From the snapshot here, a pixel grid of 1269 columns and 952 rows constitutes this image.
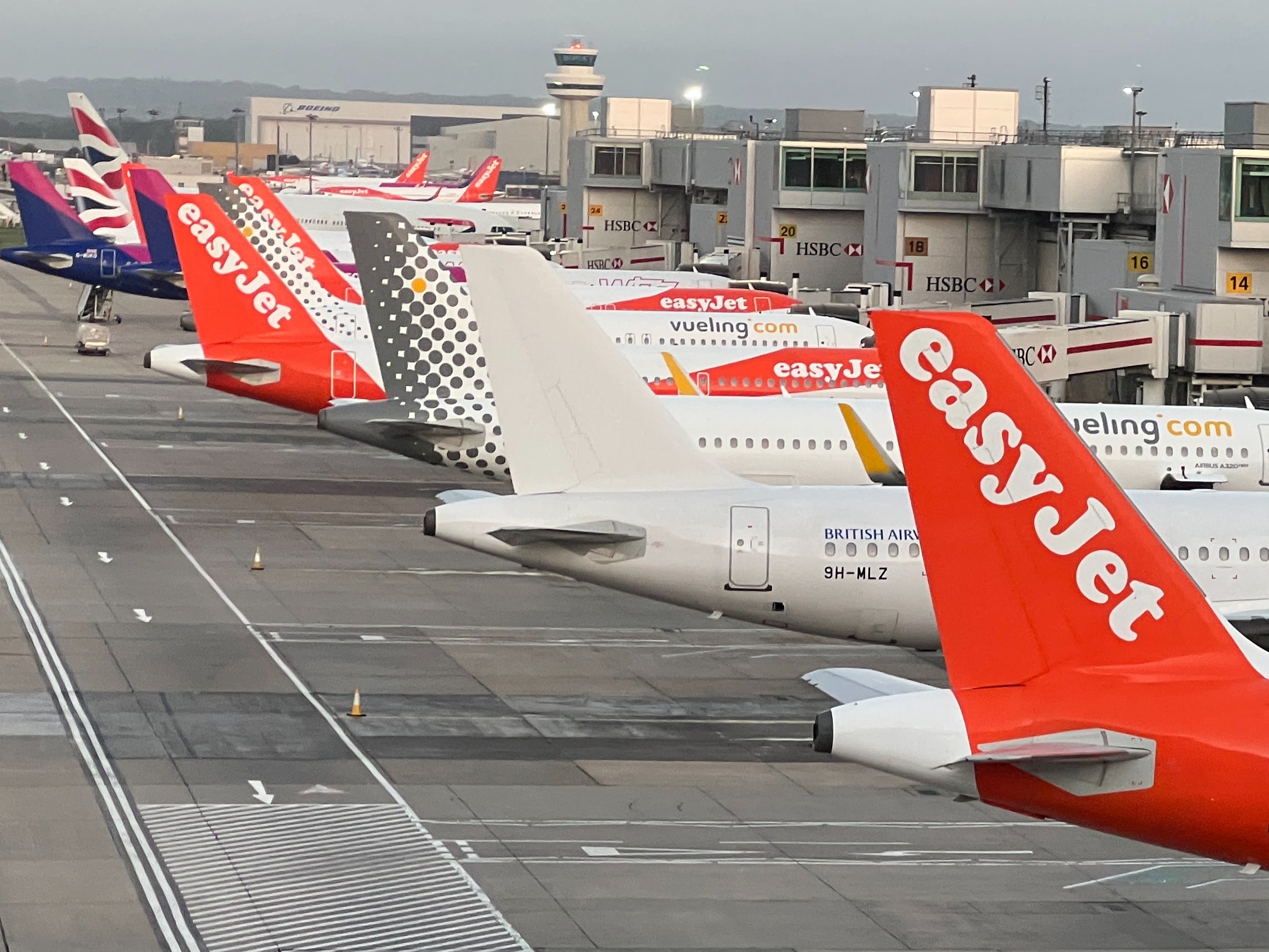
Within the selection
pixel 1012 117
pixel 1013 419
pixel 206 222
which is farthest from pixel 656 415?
pixel 1012 117

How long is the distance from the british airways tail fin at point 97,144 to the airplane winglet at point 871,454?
278 feet

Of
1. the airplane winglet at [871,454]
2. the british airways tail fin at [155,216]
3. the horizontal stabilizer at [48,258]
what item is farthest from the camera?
the horizontal stabilizer at [48,258]

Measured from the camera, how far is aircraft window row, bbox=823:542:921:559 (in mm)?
29141

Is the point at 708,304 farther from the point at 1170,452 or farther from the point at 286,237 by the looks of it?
the point at 1170,452

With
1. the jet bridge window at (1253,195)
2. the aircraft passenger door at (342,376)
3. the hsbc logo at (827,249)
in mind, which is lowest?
the aircraft passenger door at (342,376)

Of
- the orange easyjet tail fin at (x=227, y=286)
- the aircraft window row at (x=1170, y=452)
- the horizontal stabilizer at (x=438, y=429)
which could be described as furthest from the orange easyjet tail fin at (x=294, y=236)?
the aircraft window row at (x=1170, y=452)

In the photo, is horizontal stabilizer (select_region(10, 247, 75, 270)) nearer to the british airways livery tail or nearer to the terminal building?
the british airways livery tail

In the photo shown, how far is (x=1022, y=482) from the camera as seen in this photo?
1525 centimetres

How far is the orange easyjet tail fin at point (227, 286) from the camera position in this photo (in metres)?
50.8

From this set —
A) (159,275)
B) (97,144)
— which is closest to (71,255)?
(159,275)

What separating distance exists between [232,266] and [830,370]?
15863mm

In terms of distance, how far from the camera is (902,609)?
96.3 feet

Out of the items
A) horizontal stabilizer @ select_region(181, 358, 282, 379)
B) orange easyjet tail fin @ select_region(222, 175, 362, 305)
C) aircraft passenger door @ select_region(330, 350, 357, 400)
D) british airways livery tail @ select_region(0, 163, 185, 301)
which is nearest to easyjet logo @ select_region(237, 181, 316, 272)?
orange easyjet tail fin @ select_region(222, 175, 362, 305)

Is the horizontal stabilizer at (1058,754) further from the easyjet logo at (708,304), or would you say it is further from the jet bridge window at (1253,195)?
the easyjet logo at (708,304)
